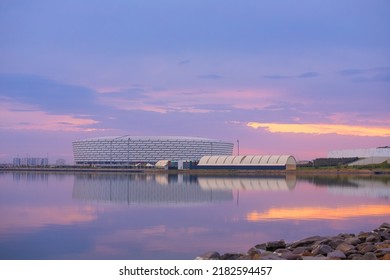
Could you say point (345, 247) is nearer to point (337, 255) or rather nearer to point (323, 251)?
point (323, 251)

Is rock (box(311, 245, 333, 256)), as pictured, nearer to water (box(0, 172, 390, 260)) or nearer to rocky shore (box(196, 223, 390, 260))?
rocky shore (box(196, 223, 390, 260))

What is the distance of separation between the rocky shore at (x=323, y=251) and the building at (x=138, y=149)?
39.6 meters

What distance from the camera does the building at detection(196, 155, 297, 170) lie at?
30844 millimetres

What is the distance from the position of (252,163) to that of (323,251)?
27.8 metres

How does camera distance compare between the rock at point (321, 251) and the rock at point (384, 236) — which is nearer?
the rock at point (321, 251)

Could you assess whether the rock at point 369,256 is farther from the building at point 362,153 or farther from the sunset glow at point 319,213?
the building at point 362,153

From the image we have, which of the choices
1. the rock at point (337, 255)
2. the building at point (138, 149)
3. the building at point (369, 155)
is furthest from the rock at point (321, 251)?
the building at point (138, 149)

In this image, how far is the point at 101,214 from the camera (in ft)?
27.6

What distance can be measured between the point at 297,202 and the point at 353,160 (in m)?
21.1

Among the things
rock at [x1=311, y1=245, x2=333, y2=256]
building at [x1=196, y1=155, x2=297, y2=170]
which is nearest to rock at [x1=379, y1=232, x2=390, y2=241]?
rock at [x1=311, y1=245, x2=333, y2=256]

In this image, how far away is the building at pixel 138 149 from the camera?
146 feet
